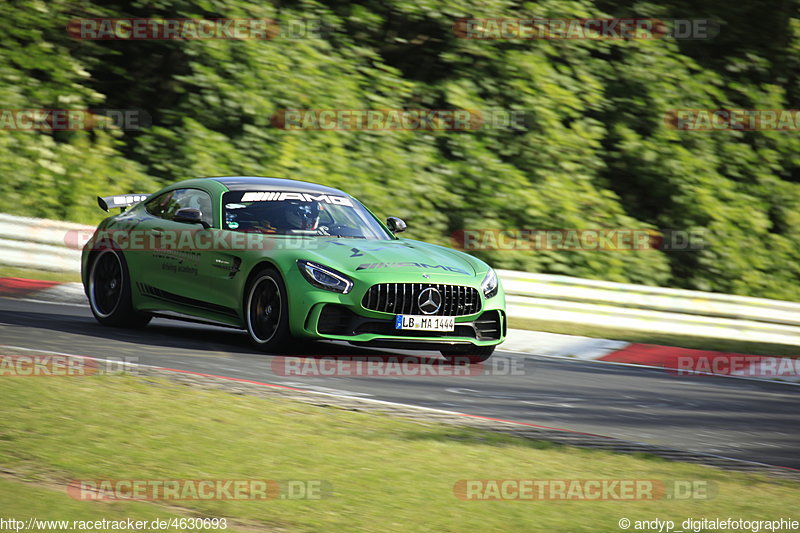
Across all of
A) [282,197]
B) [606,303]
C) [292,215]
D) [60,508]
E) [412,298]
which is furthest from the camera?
[606,303]

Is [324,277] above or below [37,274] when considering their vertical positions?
above

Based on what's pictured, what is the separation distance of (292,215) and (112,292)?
197cm

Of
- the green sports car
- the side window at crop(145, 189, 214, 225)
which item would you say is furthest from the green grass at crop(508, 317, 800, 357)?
the side window at crop(145, 189, 214, 225)

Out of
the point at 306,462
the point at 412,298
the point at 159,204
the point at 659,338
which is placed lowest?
the point at 659,338

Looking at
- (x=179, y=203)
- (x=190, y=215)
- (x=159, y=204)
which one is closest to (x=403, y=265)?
(x=190, y=215)

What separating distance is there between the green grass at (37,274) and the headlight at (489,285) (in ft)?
20.9

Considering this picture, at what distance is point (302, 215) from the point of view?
30.7 ft

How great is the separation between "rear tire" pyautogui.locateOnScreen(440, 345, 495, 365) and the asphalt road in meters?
0.15

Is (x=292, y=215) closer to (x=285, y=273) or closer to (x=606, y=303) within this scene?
(x=285, y=273)

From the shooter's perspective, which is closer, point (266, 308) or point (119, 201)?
point (266, 308)

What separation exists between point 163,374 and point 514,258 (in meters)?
10.6

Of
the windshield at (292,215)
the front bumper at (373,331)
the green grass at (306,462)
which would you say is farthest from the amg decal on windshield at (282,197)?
the green grass at (306,462)

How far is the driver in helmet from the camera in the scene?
30.2ft

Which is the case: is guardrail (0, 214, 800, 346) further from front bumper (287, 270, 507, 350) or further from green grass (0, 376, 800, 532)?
green grass (0, 376, 800, 532)
